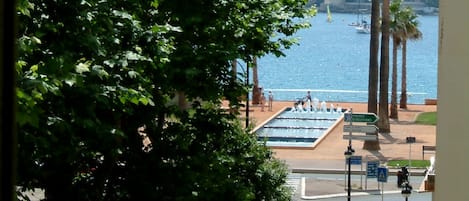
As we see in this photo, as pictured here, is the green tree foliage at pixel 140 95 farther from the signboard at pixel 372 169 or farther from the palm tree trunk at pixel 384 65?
the palm tree trunk at pixel 384 65

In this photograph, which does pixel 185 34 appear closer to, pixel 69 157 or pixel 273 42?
pixel 273 42

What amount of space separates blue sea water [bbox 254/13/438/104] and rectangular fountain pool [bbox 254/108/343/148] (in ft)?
34.7

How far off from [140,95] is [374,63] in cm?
3236

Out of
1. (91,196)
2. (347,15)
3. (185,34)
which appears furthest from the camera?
(347,15)

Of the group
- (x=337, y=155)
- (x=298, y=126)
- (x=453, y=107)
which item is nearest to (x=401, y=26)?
(x=298, y=126)

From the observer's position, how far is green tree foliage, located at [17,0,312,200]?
7633mm

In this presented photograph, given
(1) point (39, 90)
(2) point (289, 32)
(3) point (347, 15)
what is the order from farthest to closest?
(3) point (347, 15)
(2) point (289, 32)
(1) point (39, 90)

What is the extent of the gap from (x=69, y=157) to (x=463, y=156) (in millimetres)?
5147

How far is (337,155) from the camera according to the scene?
4053cm

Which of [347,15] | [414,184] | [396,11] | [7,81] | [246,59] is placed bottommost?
[414,184]

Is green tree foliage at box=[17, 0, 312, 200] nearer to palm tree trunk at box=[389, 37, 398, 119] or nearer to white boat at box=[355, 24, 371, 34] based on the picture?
palm tree trunk at box=[389, 37, 398, 119]

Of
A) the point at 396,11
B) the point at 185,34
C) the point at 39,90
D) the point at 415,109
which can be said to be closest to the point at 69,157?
the point at 39,90

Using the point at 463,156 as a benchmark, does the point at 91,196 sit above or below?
below

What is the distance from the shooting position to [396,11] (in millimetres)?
50562
